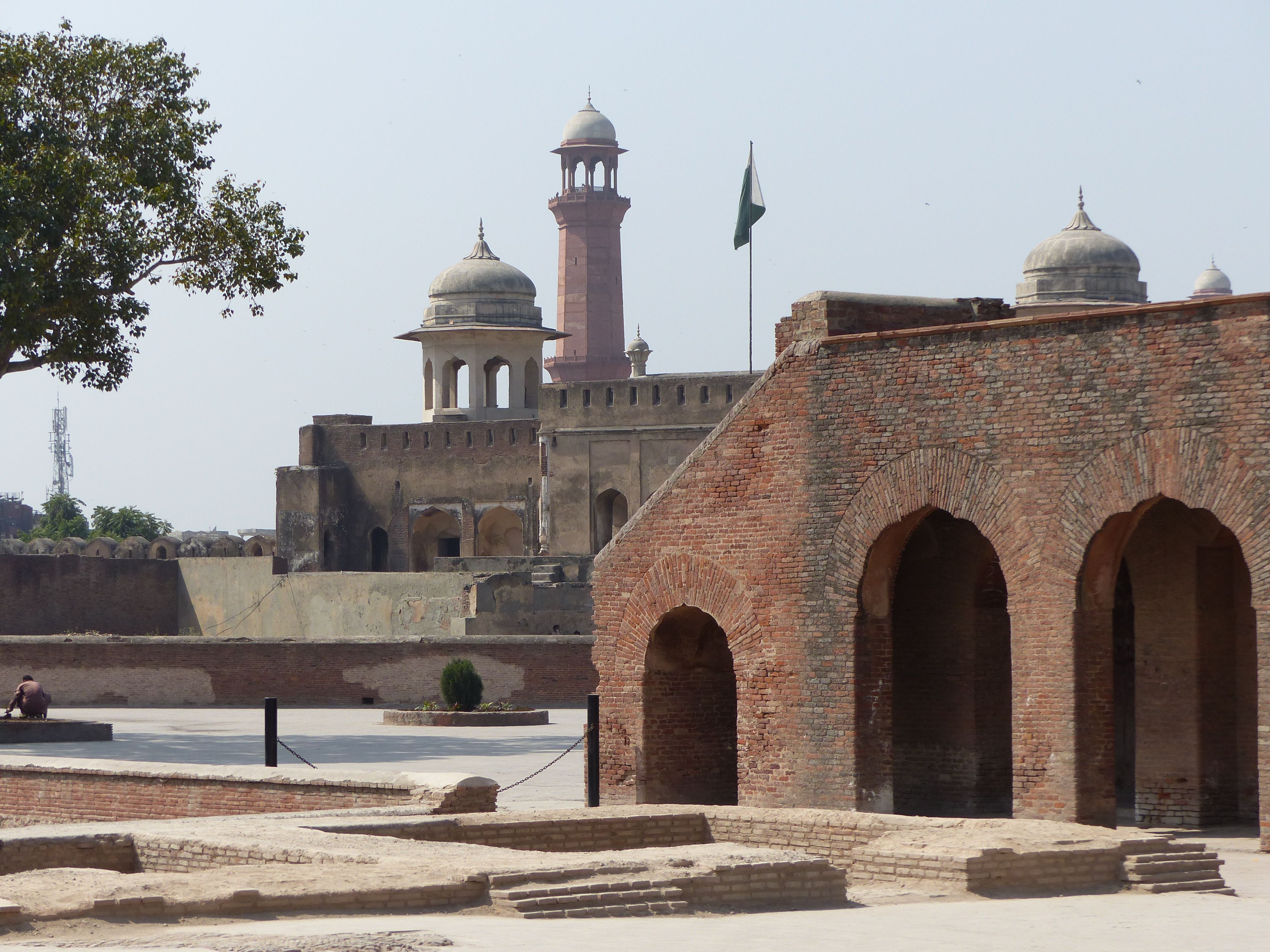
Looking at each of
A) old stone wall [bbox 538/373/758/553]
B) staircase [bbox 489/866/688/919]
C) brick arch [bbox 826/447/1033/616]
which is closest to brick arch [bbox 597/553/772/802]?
brick arch [bbox 826/447/1033/616]

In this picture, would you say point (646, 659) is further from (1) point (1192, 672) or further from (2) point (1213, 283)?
(2) point (1213, 283)

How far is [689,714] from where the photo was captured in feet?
53.8

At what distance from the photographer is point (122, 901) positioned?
8.91 m

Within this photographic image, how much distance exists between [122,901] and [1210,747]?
848 centimetres

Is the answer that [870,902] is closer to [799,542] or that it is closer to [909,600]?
[799,542]

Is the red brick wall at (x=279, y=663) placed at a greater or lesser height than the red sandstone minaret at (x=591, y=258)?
lesser

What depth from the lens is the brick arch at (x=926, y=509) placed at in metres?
14.0

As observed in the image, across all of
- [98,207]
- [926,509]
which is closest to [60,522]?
[98,207]

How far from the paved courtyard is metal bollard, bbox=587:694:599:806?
331mm

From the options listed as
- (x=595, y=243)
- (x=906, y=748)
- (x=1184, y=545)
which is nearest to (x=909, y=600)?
(x=906, y=748)

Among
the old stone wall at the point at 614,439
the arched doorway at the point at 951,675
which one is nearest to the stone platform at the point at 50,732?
the arched doorway at the point at 951,675

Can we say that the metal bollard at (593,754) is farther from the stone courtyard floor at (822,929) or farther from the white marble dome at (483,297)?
the white marble dome at (483,297)

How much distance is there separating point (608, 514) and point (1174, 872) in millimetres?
35991

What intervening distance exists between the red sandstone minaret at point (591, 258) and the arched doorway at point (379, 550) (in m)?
14.0
